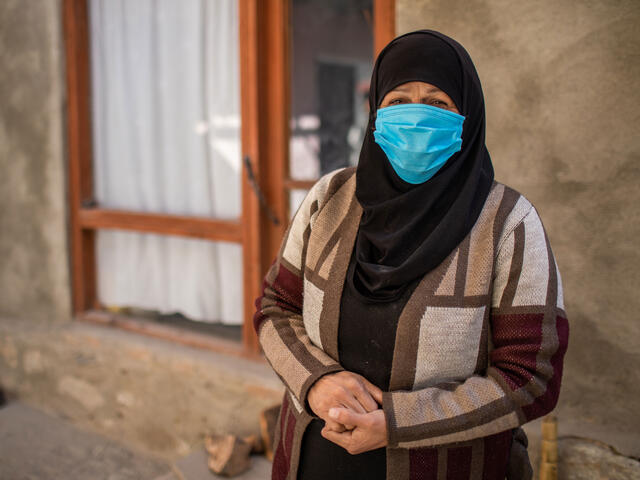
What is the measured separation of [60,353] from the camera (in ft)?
11.8

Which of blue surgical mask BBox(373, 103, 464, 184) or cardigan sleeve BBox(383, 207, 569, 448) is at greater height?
blue surgical mask BBox(373, 103, 464, 184)

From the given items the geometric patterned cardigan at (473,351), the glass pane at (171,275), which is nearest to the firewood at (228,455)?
the glass pane at (171,275)

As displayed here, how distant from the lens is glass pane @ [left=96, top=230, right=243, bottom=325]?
323cm

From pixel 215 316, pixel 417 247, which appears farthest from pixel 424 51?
pixel 215 316

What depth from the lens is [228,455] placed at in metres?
2.46

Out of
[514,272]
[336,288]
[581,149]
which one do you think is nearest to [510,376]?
[514,272]

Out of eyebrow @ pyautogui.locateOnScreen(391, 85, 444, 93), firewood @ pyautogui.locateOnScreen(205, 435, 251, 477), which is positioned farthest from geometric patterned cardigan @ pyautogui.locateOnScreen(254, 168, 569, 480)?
firewood @ pyautogui.locateOnScreen(205, 435, 251, 477)

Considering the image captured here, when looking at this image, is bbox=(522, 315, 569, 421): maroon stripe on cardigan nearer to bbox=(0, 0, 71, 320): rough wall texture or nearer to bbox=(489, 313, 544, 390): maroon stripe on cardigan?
bbox=(489, 313, 544, 390): maroon stripe on cardigan

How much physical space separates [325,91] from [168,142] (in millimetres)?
1037

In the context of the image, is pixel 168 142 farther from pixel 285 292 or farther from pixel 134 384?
pixel 285 292

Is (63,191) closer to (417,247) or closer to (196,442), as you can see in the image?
(196,442)

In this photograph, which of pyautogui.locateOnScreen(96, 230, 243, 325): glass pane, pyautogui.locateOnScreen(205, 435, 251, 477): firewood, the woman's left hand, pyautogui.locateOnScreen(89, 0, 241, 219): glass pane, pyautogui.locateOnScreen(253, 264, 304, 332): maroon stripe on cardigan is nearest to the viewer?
the woman's left hand

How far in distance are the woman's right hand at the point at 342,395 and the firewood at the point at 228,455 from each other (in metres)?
1.27

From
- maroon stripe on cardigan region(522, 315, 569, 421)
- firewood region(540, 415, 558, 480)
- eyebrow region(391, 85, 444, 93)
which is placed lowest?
firewood region(540, 415, 558, 480)
